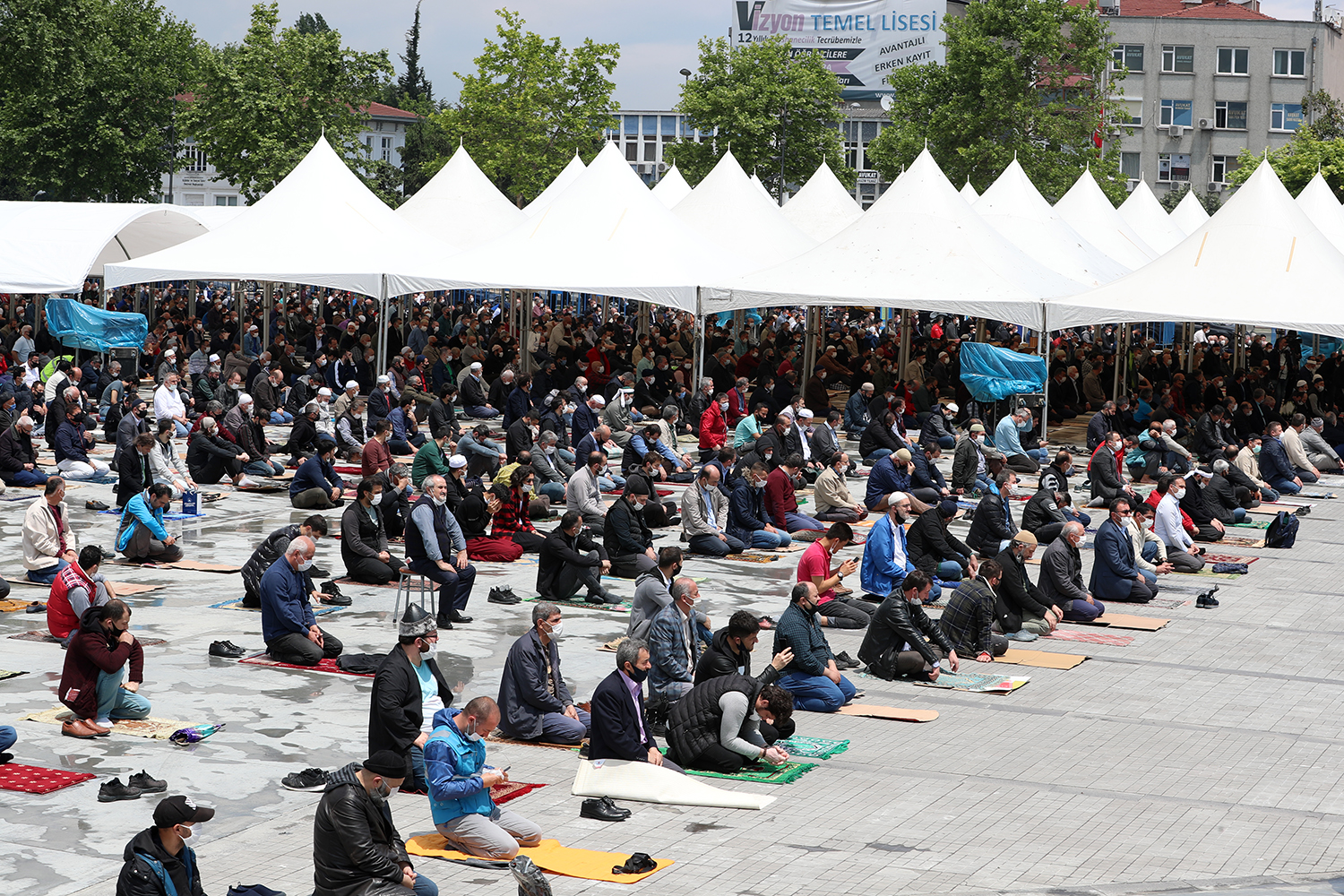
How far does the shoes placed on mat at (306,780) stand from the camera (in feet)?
32.2

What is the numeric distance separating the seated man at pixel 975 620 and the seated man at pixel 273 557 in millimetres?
5740

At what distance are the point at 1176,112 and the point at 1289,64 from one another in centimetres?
646

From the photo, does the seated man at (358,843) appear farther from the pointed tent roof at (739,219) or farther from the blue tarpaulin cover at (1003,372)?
the pointed tent roof at (739,219)

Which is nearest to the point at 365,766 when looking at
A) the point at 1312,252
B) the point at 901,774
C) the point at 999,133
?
the point at 901,774

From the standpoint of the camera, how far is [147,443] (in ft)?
60.9

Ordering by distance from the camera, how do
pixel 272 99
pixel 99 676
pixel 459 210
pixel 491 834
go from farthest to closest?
pixel 272 99 < pixel 459 210 < pixel 99 676 < pixel 491 834

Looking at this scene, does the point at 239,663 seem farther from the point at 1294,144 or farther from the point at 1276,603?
the point at 1294,144

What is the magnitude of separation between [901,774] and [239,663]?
5729mm

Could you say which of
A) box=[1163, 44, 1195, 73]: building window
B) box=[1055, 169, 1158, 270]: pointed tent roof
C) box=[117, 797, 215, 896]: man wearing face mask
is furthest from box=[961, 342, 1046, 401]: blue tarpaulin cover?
box=[1163, 44, 1195, 73]: building window

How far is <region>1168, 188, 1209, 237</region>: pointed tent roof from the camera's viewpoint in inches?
2110

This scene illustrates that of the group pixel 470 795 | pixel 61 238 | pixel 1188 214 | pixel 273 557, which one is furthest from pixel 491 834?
pixel 1188 214

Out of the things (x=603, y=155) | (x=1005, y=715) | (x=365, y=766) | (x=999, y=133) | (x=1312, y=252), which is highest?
(x=999, y=133)

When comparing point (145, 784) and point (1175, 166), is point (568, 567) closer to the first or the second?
point (145, 784)

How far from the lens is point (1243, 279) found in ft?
94.2
